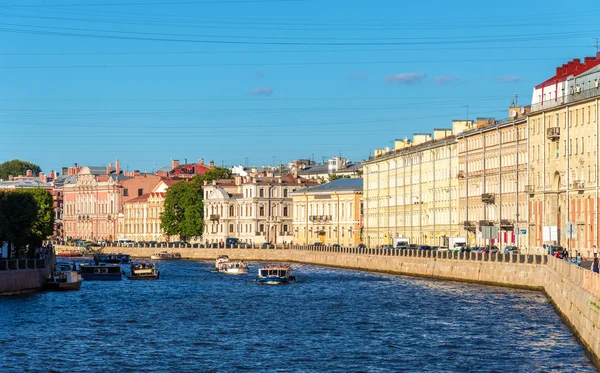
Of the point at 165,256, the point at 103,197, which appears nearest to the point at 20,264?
the point at 165,256

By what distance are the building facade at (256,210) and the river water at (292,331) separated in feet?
251

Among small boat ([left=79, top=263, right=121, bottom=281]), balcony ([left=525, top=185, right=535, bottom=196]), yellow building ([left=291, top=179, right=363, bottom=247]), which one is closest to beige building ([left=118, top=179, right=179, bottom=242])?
yellow building ([left=291, top=179, right=363, bottom=247])

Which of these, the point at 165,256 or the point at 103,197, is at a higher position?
the point at 103,197

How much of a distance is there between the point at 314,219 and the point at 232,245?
10.4m

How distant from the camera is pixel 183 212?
164m

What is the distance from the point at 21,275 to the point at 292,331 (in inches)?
806

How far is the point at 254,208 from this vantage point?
A: 151m

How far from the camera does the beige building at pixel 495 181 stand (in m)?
90.9

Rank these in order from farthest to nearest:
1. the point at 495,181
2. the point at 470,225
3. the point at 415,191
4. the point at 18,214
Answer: the point at 415,191
the point at 470,225
the point at 495,181
the point at 18,214

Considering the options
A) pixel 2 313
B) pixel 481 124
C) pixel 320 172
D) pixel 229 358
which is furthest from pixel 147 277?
pixel 320 172

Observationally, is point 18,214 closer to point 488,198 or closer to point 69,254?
point 488,198

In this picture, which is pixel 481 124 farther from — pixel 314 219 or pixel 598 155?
pixel 314 219

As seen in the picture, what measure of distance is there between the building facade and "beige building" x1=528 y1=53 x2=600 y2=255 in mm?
64746

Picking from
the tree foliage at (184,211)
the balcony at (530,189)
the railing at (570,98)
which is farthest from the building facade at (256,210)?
the railing at (570,98)
